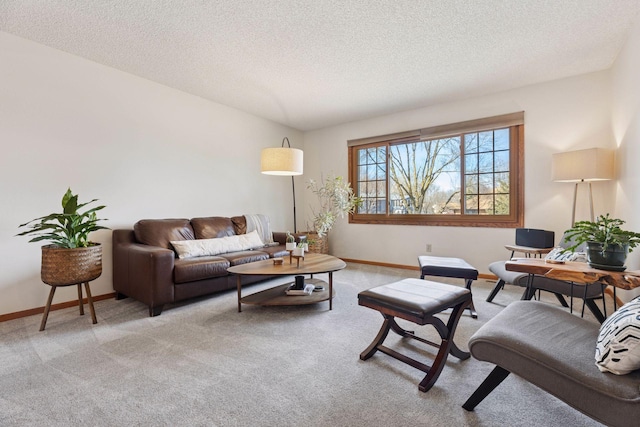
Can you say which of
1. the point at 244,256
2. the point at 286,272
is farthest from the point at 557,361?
the point at 244,256

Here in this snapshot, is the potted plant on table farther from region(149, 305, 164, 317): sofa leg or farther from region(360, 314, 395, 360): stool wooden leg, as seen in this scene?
region(149, 305, 164, 317): sofa leg

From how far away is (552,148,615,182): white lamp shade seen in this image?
2922 mm

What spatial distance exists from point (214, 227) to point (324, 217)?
5.91ft

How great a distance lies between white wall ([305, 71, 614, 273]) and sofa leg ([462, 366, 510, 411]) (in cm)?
298

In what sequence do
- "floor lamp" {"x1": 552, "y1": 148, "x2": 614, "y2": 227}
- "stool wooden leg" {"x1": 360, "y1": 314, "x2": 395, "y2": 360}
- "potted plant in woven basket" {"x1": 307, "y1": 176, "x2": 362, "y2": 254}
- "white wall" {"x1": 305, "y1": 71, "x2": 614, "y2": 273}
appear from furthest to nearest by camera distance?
"potted plant in woven basket" {"x1": 307, "y1": 176, "x2": 362, "y2": 254} → "white wall" {"x1": 305, "y1": 71, "x2": 614, "y2": 273} → "floor lamp" {"x1": 552, "y1": 148, "x2": 614, "y2": 227} → "stool wooden leg" {"x1": 360, "y1": 314, "x2": 395, "y2": 360}

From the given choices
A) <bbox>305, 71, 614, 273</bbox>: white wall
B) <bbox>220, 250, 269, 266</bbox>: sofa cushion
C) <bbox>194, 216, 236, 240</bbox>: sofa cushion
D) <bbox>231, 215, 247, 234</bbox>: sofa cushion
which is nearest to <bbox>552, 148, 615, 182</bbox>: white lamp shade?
<bbox>305, 71, 614, 273</bbox>: white wall

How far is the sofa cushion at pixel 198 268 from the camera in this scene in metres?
2.80

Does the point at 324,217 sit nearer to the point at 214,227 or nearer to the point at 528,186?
the point at 214,227

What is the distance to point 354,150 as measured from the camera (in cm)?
530

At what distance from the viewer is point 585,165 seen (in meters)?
2.96

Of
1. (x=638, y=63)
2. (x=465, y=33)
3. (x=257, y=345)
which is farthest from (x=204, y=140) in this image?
(x=638, y=63)

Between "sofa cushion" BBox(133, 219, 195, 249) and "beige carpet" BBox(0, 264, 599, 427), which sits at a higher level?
"sofa cushion" BBox(133, 219, 195, 249)

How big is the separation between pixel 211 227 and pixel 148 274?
1.25 m

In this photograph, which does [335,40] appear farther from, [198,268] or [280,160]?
[198,268]
